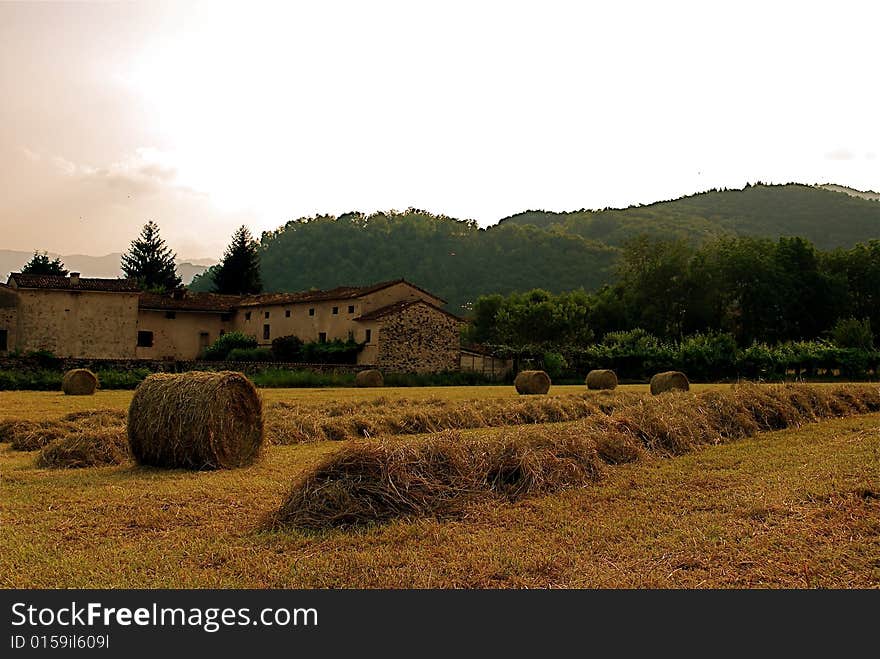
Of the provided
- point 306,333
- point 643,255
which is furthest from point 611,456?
point 643,255

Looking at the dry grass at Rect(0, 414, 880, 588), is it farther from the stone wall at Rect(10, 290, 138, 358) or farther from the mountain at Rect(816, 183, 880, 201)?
the mountain at Rect(816, 183, 880, 201)

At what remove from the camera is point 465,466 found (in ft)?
31.3

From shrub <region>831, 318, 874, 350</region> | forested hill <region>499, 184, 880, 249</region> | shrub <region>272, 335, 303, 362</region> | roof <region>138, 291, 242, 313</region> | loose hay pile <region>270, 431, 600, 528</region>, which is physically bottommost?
loose hay pile <region>270, 431, 600, 528</region>

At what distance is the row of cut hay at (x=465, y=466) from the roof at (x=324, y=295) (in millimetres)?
39150

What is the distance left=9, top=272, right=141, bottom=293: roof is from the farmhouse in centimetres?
6

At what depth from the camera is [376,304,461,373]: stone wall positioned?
49312 millimetres

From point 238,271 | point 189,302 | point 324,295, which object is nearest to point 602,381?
point 324,295

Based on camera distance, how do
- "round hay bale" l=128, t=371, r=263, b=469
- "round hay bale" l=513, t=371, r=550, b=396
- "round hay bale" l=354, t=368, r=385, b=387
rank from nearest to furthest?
"round hay bale" l=128, t=371, r=263, b=469
"round hay bale" l=513, t=371, r=550, b=396
"round hay bale" l=354, t=368, r=385, b=387

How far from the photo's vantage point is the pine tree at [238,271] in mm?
77000

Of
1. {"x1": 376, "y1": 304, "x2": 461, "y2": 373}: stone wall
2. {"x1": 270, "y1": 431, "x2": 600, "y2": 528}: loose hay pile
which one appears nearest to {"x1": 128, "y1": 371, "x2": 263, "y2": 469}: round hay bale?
{"x1": 270, "y1": 431, "x2": 600, "y2": 528}: loose hay pile

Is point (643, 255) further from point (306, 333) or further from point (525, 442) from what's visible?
point (525, 442)

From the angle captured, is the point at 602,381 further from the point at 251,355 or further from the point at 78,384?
the point at 251,355

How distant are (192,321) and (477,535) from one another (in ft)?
177

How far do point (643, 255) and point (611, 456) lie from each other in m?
69.0
